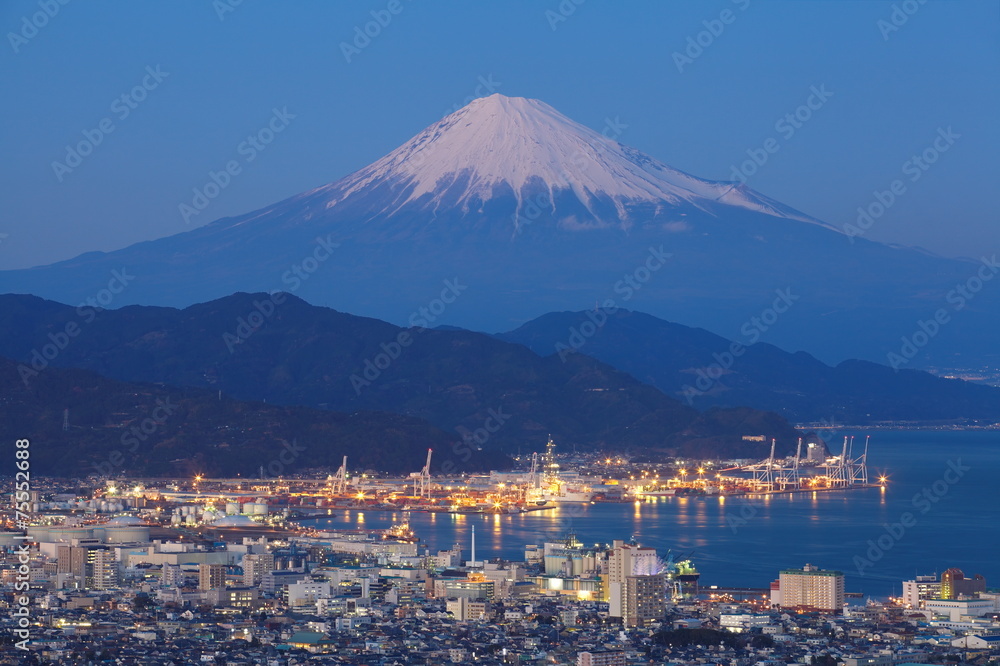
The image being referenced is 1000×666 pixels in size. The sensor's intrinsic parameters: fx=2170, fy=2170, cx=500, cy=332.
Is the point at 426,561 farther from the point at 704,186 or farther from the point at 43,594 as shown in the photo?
the point at 704,186

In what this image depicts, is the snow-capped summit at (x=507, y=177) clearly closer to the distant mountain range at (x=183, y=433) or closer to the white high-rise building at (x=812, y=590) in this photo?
the distant mountain range at (x=183, y=433)

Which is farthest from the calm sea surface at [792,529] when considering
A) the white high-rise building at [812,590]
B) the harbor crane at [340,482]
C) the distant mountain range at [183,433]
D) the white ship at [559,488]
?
the distant mountain range at [183,433]

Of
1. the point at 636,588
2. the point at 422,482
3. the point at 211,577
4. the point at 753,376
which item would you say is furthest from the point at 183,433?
the point at 753,376

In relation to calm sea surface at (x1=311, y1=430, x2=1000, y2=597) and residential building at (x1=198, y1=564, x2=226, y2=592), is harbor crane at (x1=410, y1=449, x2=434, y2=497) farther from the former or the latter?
residential building at (x1=198, y1=564, x2=226, y2=592)

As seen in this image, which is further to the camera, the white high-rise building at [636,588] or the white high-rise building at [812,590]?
the white high-rise building at [812,590]

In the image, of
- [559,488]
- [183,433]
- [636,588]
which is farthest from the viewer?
[183,433]

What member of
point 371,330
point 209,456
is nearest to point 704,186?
point 371,330

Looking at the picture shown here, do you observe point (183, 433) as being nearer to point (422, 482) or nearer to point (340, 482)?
point (340, 482)
